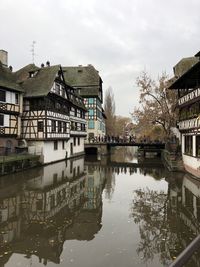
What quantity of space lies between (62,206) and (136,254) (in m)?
6.62

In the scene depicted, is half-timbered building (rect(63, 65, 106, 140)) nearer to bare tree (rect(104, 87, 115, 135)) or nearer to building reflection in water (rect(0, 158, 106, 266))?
bare tree (rect(104, 87, 115, 135))

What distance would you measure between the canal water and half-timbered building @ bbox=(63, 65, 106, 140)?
120 feet

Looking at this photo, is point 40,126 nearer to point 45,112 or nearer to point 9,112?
point 45,112

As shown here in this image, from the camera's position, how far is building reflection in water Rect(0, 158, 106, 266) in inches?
353

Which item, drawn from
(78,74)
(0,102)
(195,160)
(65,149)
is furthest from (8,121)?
(78,74)


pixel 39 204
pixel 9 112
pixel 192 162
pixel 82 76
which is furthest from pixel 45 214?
pixel 82 76

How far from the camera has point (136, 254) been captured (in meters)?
8.37

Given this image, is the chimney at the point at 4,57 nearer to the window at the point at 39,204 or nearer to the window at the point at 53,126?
the window at the point at 53,126

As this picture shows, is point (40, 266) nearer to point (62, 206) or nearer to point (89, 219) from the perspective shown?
point (89, 219)

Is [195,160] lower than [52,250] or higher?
higher

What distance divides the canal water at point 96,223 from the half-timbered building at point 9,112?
855 centimetres

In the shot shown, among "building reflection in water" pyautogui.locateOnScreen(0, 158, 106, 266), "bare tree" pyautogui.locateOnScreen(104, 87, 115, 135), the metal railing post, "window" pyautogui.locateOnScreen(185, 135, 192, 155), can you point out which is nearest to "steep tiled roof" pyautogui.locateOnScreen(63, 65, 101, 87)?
"bare tree" pyautogui.locateOnScreen(104, 87, 115, 135)

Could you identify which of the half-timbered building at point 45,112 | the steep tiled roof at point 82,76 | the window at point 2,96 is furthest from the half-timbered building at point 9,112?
the steep tiled roof at point 82,76

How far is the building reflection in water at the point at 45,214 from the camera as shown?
8.98 meters
